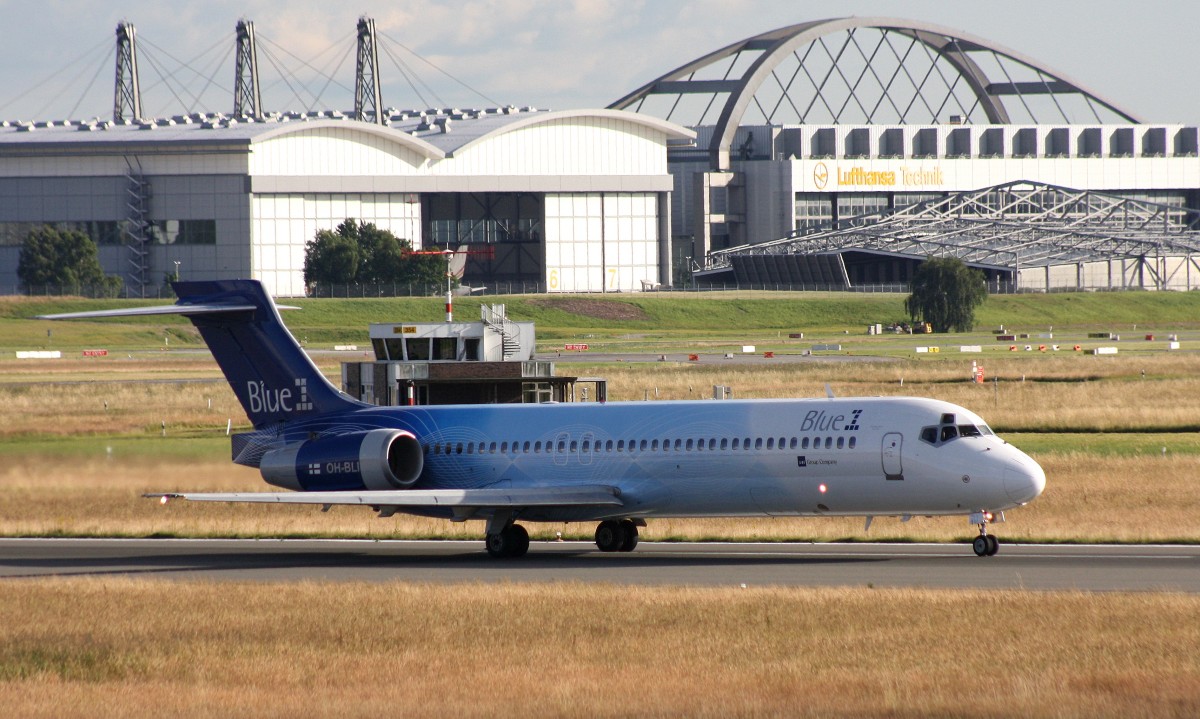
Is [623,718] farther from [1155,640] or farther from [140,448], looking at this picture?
[140,448]

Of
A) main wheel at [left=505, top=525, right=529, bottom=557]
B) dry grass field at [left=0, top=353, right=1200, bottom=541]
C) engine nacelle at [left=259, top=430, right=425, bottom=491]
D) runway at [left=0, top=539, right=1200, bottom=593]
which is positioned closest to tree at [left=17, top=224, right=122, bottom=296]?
dry grass field at [left=0, top=353, right=1200, bottom=541]

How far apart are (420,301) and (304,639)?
152023mm

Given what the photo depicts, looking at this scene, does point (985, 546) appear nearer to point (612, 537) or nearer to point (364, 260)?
point (612, 537)

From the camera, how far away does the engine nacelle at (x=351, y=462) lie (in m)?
38.4

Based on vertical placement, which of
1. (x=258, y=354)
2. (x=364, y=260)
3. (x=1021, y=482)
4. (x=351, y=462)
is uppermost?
(x=364, y=260)

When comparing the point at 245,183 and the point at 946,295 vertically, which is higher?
the point at 245,183

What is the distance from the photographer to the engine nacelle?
38.4 m

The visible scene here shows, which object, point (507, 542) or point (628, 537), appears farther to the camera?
point (628, 537)

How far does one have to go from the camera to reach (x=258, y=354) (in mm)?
40781

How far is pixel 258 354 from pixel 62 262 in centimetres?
13982

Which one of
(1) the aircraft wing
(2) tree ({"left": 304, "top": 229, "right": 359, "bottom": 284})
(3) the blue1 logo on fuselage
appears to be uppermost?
(2) tree ({"left": 304, "top": 229, "right": 359, "bottom": 284})

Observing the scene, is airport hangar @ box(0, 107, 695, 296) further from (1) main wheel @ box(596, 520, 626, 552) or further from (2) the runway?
(1) main wheel @ box(596, 520, 626, 552)

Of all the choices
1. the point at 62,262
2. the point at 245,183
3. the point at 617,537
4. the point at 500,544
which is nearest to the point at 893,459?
the point at 617,537

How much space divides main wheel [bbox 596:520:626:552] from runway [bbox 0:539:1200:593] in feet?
1.23
